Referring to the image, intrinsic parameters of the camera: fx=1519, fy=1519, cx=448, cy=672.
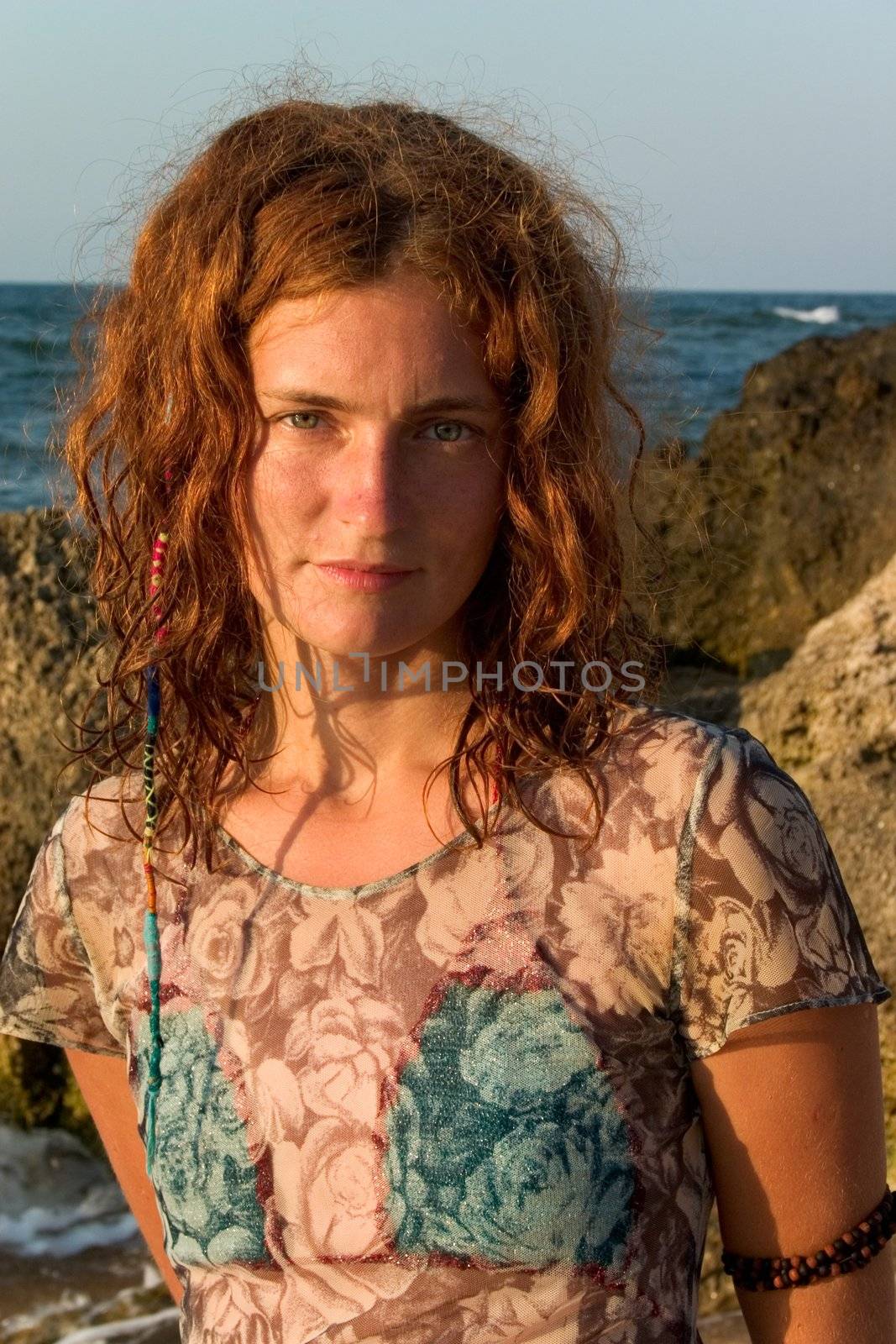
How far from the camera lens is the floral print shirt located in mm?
1536

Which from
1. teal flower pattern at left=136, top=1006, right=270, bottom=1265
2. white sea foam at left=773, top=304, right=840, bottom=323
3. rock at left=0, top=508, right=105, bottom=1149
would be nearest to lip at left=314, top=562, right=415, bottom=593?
teal flower pattern at left=136, top=1006, right=270, bottom=1265

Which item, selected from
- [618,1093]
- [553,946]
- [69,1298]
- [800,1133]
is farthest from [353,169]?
[69,1298]

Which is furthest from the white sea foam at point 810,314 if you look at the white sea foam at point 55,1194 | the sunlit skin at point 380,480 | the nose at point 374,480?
the nose at point 374,480

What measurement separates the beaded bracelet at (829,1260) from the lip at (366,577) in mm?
813

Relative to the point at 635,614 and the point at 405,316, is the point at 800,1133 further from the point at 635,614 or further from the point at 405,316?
the point at 405,316

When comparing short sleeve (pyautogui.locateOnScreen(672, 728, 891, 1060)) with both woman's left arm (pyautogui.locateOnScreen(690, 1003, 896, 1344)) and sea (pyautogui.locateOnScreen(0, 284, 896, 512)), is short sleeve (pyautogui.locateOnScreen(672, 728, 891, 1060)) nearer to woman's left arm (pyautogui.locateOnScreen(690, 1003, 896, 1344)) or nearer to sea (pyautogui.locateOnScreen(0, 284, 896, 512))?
woman's left arm (pyautogui.locateOnScreen(690, 1003, 896, 1344))

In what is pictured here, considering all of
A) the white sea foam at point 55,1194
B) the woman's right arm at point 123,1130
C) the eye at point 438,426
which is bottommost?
the white sea foam at point 55,1194

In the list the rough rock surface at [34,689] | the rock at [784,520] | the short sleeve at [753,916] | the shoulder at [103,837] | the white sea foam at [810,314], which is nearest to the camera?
the short sleeve at [753,916]

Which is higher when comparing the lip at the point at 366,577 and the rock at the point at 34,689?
the lip at the point at 366,577

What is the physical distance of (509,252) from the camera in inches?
66.1

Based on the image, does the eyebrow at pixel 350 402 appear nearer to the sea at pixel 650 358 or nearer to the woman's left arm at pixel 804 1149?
the sea at pixel 650 358

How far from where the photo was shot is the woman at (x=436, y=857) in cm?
155

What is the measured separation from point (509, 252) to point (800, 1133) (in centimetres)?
99

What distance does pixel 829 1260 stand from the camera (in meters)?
1.57
